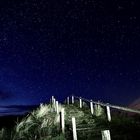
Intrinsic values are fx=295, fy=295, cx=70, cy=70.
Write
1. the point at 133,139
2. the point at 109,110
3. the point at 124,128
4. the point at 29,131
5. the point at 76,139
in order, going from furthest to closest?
the point at 109,110, the point at 29,131, the point at 124,128, the point at 76,139, the point at 133,139

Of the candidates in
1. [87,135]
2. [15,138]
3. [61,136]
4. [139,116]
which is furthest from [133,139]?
[139,116]

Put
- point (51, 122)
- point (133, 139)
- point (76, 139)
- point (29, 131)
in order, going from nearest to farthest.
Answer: point (133, 139) → point (76, 139) → point (29, 131) → point (51, 122)

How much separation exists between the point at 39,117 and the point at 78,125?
143 inches

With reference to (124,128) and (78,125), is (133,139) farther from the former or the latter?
(78,125)

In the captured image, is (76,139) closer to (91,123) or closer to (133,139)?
(133,139)

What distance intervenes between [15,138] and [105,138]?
5.90 metres

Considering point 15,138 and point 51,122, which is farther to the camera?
point 51,122

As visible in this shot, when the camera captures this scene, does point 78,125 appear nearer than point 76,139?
No

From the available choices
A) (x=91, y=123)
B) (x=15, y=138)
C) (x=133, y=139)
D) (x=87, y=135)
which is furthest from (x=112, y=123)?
(x=15, y=138)

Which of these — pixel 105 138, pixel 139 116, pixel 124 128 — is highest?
pixel 139 116

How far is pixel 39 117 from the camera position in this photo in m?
17.3

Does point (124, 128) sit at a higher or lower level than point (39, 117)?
lower

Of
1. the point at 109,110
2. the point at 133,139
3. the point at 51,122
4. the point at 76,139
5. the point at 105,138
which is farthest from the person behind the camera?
the point at 109,110

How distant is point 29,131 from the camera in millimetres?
13453
